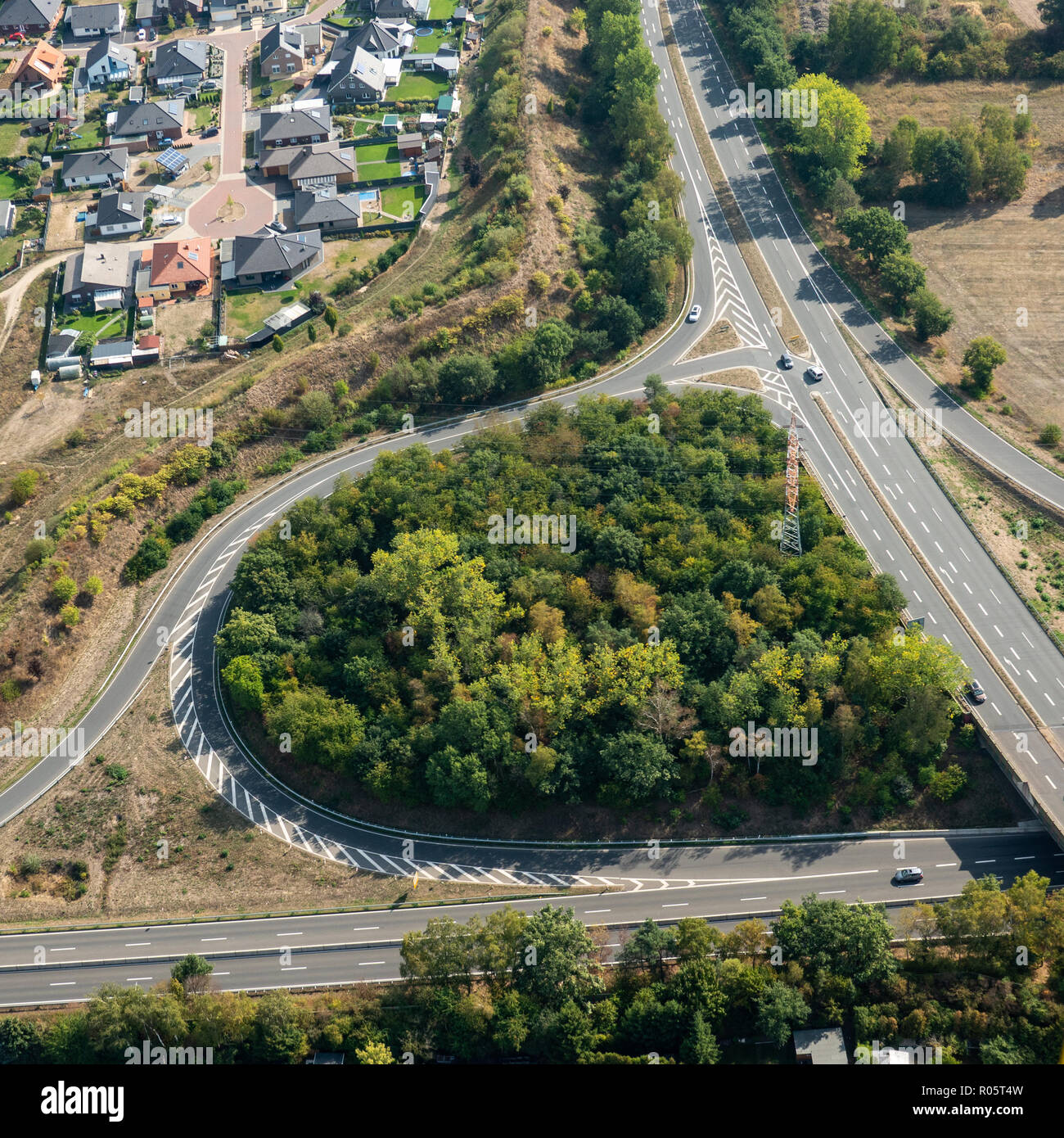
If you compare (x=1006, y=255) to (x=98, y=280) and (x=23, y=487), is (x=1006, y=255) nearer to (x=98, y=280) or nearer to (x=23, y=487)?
(x=98, y=280)

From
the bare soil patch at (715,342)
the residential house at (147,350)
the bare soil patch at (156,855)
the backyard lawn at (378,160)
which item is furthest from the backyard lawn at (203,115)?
the bare soil patch at (156,855)

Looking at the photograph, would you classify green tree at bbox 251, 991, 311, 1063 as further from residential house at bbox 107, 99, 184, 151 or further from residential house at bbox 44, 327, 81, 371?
residential house at bbox 107, 99, 184, 151

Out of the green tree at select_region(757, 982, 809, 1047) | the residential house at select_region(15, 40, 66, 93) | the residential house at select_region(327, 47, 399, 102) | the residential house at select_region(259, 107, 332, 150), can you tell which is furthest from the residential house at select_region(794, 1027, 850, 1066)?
the residential house at select_region(15, 40, 66, 93)

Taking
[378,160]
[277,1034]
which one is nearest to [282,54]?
[378,160]

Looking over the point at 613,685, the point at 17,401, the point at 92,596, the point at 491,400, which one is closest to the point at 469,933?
the point at 613,685

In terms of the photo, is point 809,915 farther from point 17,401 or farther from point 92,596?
point 17,401
